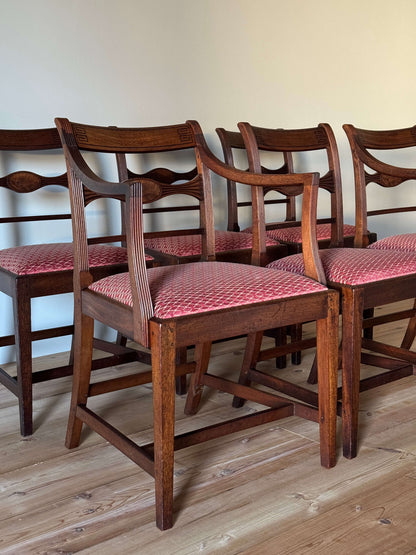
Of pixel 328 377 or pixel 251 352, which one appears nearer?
pixel 328 377

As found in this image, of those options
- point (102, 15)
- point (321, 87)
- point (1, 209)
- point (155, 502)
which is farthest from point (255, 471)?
point (321, 87)

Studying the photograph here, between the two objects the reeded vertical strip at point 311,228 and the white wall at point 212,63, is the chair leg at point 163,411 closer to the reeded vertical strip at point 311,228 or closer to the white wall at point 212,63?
the reeded vertical strip at point 311,228

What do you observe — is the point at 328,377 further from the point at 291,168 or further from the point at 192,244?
the point at 291,168

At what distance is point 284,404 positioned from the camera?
1.55 meters

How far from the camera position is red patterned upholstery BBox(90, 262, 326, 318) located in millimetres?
1272

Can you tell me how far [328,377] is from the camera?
1.49 m

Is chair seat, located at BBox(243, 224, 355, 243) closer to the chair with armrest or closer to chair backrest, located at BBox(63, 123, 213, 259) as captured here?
the chair with armrest

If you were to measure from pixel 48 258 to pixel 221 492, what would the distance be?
2.67 feet

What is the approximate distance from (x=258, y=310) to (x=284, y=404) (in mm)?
325

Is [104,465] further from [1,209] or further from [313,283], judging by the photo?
[1,209]

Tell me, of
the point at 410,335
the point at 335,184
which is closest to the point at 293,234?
the point at 335,184

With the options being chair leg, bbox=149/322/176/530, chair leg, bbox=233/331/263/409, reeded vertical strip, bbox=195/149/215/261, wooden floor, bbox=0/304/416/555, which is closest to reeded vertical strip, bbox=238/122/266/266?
reeded vertical strip, bbox=195/149/215/261

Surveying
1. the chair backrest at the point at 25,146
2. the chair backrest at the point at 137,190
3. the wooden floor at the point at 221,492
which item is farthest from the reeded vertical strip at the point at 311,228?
the chair backrest at the point at 25,146

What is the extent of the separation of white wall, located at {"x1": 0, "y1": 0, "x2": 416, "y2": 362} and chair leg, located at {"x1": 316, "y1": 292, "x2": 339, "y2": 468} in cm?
142
